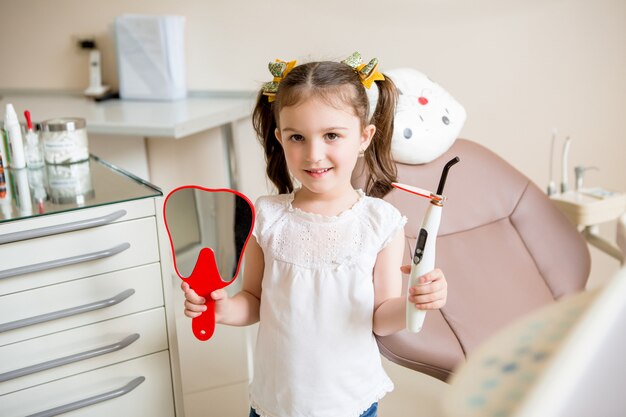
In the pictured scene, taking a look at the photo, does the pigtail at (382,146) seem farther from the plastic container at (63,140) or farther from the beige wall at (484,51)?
the beige wall at (484,51)

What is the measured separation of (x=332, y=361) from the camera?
107 centimetres

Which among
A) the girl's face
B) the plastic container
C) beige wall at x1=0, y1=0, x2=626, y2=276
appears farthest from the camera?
beige wall at x1=0, y1=0, x2=626, y2=276

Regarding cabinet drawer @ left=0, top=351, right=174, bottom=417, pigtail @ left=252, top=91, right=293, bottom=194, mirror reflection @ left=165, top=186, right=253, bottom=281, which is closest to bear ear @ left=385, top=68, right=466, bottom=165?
pigtail @ left=252, top=91, right=293, bottom=194

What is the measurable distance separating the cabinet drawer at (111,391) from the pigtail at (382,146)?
1.87 ft

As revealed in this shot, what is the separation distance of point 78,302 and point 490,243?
95cm

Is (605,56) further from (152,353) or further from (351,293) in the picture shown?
(152,353)

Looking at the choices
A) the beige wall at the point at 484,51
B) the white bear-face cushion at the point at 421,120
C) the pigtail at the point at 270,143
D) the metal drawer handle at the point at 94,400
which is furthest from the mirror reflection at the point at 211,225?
the beige wall at the point at 484,51

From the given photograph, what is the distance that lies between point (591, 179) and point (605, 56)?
0.40 meters

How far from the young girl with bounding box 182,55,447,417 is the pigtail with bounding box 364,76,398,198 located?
0.05m

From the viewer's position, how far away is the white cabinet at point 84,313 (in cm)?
120

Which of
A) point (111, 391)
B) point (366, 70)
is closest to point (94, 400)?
point (111, 391)

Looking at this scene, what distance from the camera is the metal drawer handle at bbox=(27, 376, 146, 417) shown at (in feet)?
4.10

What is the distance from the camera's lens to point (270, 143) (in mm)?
1193

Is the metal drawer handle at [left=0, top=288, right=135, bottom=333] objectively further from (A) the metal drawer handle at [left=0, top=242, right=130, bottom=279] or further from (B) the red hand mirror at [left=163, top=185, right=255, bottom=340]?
(B) the red hand mirror at [left=163, top=185, right=255, bottom=340]
